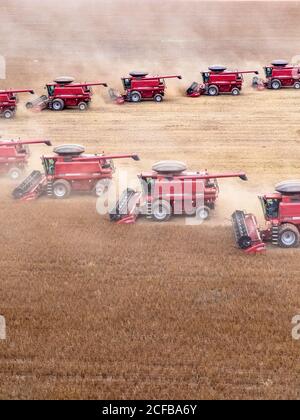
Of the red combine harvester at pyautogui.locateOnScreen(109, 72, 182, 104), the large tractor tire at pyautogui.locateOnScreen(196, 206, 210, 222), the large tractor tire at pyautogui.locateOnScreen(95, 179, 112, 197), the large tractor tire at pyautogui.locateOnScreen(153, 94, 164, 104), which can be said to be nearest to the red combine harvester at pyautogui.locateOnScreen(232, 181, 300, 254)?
the large tractor tire at pyautogui.locateOnScreen(196, 206, 210, 222)

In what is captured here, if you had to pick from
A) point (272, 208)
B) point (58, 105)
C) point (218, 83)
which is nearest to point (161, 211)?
point (272, 208)

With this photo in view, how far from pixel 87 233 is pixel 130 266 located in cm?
282

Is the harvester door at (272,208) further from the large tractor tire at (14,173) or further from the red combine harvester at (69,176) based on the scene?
the large tractor tire at (14,173)

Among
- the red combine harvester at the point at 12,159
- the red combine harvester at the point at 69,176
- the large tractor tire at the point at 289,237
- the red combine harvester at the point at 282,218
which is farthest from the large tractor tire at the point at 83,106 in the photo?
the large tractor tire at the point at 289,237

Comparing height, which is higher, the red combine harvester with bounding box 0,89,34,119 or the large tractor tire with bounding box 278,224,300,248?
the large tractor tire with bounding box 278,224,300,248

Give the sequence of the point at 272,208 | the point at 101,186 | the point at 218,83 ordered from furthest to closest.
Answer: the point at 218,83 → the point at 101,186 → the point at 272,208

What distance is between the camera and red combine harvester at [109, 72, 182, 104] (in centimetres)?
3825

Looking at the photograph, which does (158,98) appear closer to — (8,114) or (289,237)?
(8,114)

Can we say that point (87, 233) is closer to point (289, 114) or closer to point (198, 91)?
point (289, 114)

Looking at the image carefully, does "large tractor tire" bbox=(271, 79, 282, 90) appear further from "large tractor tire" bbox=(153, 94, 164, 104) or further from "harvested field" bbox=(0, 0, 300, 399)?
"large tractor tire" bbox=(153, 94, 164, 104)

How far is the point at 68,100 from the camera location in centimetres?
3684

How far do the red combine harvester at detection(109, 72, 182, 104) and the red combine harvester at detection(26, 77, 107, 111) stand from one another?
87.2 inches

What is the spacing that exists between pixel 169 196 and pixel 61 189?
453 centimetres

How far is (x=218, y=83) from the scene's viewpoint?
39719 millimetres
